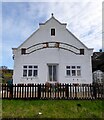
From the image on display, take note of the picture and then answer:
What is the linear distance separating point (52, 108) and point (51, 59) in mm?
11050

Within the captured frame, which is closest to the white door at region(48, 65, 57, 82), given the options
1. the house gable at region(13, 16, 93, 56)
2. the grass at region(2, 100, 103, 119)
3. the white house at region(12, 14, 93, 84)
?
the white house at region(12, 14, 93, 84)

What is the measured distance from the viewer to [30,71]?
2238cm

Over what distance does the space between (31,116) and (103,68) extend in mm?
21636

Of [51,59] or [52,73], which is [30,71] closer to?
[52,73]

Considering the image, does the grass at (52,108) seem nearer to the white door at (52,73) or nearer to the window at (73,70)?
the window at (73,70)

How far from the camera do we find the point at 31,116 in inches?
423

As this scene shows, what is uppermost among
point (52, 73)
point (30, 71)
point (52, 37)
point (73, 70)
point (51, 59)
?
point (52, 37)

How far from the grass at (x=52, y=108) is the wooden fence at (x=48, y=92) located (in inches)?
28.7

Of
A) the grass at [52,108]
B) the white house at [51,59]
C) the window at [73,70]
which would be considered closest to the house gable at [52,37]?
the white house at [51,59]

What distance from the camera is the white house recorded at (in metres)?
22.4

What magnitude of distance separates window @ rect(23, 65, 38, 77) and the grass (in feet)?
29.5

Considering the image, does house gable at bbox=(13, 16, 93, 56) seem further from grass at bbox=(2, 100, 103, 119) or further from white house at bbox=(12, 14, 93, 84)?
grass at bbox=(2, 100, 103, 119)

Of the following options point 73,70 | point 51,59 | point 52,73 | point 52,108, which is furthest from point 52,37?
point 52,108

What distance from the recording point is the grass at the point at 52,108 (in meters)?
11.0
